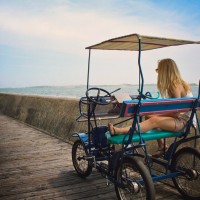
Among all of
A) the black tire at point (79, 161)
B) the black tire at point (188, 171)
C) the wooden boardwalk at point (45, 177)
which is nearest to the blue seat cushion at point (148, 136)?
the black tire at point (188, 171)

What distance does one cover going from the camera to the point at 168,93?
4.50m

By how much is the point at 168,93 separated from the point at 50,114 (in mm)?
7346

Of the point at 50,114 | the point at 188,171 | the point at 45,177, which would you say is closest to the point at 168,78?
the point at 188,171

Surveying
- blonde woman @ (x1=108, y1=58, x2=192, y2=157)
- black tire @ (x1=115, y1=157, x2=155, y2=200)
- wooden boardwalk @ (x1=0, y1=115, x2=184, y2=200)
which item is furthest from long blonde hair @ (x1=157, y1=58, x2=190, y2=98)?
wooden boardwalk @ (x1=0, y1=115, x2=184, y2=200)

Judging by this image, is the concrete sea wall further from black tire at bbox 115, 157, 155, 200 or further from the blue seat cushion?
black tire at bbox 115, 157, 155, 200

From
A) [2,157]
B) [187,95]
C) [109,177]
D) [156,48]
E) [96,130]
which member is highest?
[156,48]

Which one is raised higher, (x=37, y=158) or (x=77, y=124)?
(x=77, y=124)

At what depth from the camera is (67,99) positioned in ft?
34.2

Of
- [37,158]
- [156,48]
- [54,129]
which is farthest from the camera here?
[54,129]

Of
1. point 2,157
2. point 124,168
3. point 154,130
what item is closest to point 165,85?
point 154,130

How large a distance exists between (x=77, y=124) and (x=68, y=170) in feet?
9.84

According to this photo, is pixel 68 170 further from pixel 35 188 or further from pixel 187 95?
pixel 187 95

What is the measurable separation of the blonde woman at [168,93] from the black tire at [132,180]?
597 mm

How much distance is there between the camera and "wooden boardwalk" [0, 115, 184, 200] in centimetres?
484
